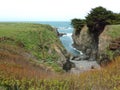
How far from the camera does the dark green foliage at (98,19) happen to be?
4678 centimetres

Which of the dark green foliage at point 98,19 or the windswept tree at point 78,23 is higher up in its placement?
the dark green foliage at point 98,19

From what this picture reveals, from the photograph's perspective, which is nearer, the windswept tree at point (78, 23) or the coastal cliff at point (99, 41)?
the coastal cliff at point (99, 41)

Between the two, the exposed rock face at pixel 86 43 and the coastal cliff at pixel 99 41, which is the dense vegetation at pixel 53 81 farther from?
the exposed rock face at pixel 86 43

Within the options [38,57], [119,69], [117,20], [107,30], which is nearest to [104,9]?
[117,20]

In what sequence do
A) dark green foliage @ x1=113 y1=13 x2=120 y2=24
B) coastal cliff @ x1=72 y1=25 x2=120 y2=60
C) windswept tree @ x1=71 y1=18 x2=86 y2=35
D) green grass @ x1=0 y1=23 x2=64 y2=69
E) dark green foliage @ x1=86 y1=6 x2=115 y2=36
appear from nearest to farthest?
green grass @ x1=0 y1=23 x2=64 y2=69 → coastal cliff @ x1=72 y1=25 x2=120 y2=60 → dark green foliage @ x1=113 y1=13 x2=120 y2=24 → dark green foliage @ x1=86 y1=6 x2=115 y2=36 → windswept tree @ x1=71 y1=18 x2=86 y2=35

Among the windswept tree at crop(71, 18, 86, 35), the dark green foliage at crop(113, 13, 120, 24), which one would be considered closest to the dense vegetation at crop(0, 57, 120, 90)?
the dark green foliage at crop(113, 13, 120, 24)

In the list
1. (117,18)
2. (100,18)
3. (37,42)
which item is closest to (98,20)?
(100,18)

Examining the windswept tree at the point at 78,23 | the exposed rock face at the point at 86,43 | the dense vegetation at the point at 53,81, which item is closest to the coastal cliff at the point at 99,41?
the exposed rock face at the point at 86,43

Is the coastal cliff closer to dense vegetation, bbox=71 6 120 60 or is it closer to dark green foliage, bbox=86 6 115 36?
dense vegetation, bbox=71 6 120 60

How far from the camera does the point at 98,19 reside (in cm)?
4672

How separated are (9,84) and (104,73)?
3.01 metres

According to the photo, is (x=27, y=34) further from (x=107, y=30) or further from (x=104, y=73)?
(x=107, y=30)

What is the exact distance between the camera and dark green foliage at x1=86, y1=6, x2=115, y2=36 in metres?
46.8

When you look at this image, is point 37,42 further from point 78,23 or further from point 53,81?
point 78,23
